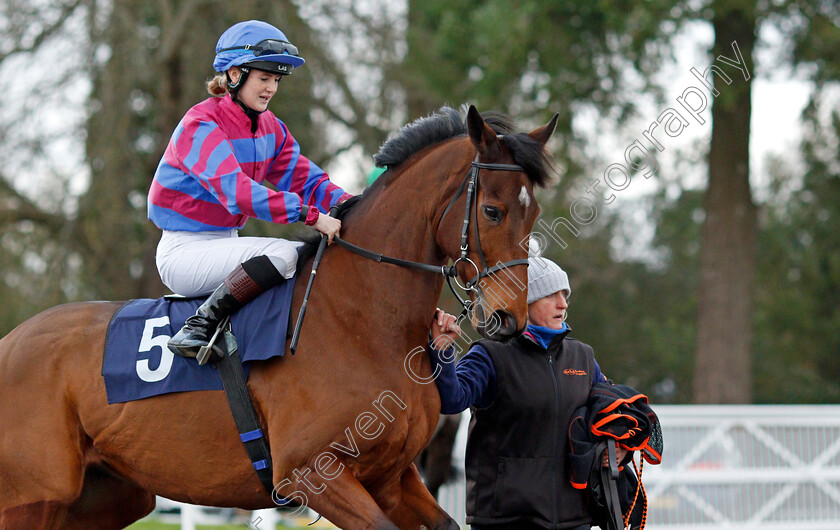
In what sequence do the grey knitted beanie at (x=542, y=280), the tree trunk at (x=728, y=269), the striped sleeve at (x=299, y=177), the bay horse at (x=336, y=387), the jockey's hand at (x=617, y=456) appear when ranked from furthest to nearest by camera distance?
the tree trunk at (x=728, y=269), the striped sleeve at (x=299, y=177), the grey knitted beanie at (x=542, y=280), the jockey's hand at (x=617, y=456), the bay horse at (x=336, y=387)

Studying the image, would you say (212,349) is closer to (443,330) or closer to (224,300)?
(224,300)

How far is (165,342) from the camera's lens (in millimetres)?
3373

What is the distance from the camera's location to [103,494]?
371 cm

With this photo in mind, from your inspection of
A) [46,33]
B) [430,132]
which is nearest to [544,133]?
[430,132]

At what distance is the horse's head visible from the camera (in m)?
2.90

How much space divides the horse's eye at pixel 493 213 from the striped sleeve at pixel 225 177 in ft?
2.27

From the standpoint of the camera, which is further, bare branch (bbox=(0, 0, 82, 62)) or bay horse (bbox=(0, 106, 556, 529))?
bare branch (bbox=(0, 0, 82, 62))

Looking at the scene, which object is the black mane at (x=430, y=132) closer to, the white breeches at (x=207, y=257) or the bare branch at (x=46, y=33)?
the white breeches at (x=207, y=257)

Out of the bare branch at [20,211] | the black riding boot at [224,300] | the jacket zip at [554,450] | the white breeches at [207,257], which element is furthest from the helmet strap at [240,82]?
the bare branch at [20,211]

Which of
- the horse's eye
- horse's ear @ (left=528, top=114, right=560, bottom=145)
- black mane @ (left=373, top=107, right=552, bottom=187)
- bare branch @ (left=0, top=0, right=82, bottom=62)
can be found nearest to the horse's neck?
black mane @ (left=373, top=107, right=552, bottom=187)

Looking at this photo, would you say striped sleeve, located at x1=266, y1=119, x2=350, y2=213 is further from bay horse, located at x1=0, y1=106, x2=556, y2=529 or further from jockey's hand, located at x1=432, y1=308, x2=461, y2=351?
jockey's hand, located at x1=432, y1=308, x2=461, y2=351

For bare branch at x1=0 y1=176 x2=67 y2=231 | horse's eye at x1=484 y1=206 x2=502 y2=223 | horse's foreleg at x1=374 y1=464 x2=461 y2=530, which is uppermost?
bare branch at x1=0 y1=176 x2=67 y2=231

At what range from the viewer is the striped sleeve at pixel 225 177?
3141 millimetres

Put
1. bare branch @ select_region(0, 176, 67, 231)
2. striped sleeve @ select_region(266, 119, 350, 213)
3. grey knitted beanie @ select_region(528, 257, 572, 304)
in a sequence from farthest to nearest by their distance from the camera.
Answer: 1. bare branch @ select_region(0, 176, 67, 231)
2. striped sleeve @ select_region(266, 119, 350, 213)
3. grey knitted beanie @ select_region(528, 257, 572, 304)
